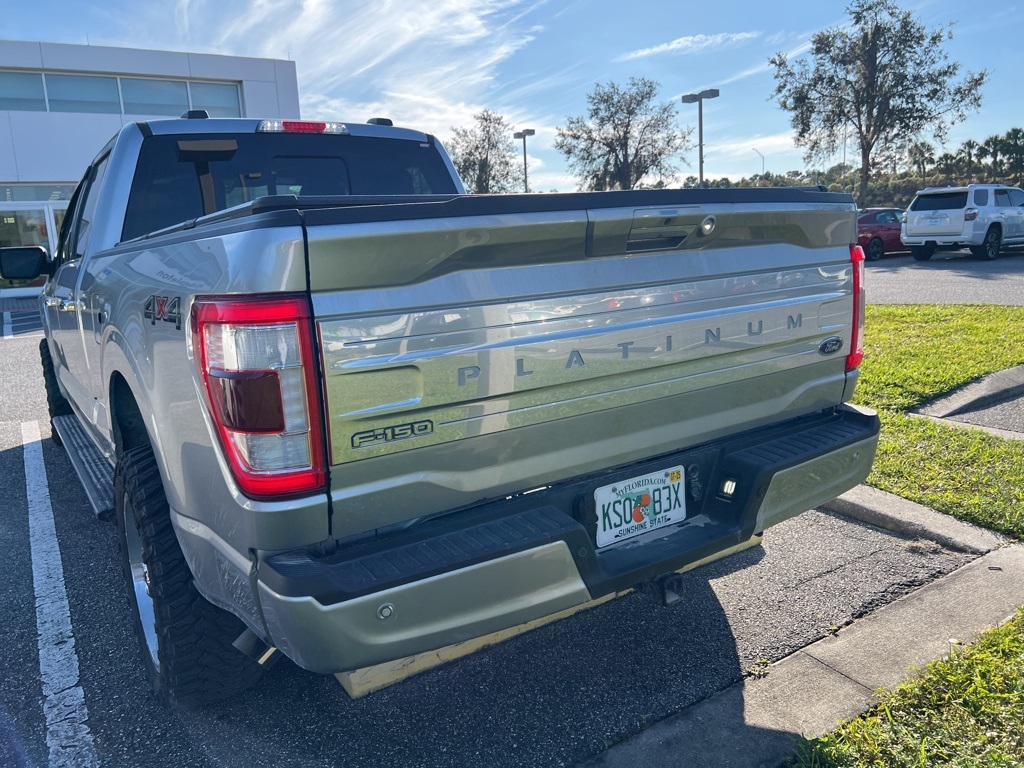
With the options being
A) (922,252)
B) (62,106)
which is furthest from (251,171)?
(62,106)

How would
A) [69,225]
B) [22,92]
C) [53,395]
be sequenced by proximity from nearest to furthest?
1. [69,225]
2. [53,395]
3. [22,92]

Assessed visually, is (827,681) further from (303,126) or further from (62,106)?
(62,106)

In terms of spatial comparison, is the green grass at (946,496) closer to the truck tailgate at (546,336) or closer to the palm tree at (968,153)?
the truck tailgate at (546,336)

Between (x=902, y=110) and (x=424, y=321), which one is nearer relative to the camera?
(x=424, y=321)

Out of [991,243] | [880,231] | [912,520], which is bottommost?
[912,520]

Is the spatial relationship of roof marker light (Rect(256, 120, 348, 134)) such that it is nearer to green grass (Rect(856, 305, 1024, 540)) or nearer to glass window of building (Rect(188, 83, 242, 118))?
green grass (Rect(856, 305, 1024, 540))

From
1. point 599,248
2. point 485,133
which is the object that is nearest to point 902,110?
point 485,133

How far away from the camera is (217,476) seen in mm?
2080

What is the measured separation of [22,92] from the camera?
22906mm

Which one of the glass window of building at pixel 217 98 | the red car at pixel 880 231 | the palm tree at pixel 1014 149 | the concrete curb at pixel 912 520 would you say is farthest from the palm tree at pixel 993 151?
the concrete curb at pixel 912 520

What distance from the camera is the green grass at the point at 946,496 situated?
238 centimetres

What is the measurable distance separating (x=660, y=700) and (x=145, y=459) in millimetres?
1992

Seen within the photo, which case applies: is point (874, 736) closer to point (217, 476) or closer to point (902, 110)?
point (217, 476)

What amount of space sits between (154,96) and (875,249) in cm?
2235
